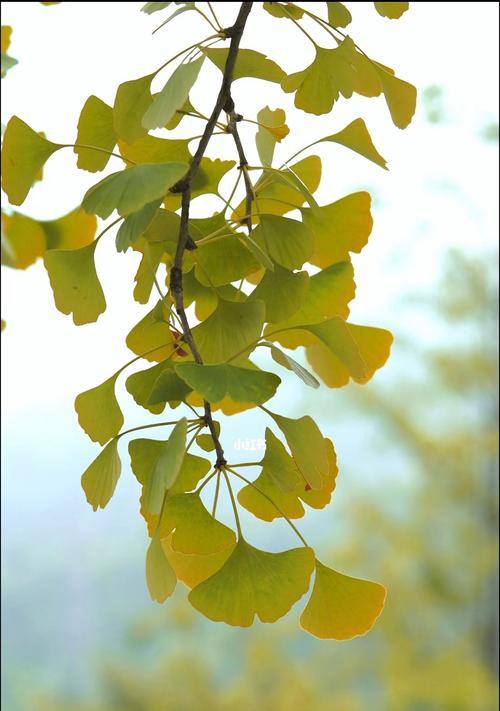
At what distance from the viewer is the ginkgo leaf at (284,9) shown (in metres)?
0.23

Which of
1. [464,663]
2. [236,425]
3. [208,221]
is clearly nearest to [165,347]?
[208,221]

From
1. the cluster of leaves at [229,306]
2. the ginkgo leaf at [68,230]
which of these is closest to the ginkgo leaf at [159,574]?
the cluster of leaves at [229,306]

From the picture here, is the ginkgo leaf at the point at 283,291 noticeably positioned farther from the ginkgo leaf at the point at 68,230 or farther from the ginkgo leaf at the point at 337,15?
the ginkgo leaf at the point at 68,230

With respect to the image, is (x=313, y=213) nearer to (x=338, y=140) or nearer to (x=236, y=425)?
(x=338, y=140)

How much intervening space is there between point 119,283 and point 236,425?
406mm

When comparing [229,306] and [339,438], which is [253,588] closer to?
[229,306]

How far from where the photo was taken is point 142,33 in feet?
4.38

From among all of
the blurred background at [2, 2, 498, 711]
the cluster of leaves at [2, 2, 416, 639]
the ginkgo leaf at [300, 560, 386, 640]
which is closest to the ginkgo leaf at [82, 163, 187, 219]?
the cluster of leaves at [2, 2, 416, 639]

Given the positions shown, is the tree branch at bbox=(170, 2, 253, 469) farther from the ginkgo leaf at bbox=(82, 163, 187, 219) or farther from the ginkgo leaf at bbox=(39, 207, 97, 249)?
the ginkgo leaf at bbox=(39, 207, 97, 249)

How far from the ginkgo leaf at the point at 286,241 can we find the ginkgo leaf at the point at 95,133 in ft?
0.15

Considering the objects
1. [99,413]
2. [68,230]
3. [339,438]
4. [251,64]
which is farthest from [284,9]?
[339,438]

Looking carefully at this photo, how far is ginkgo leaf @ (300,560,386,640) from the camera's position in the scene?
8.5 inches

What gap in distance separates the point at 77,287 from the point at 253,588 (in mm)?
86

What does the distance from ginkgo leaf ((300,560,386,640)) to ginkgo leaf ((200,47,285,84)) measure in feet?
0.44
